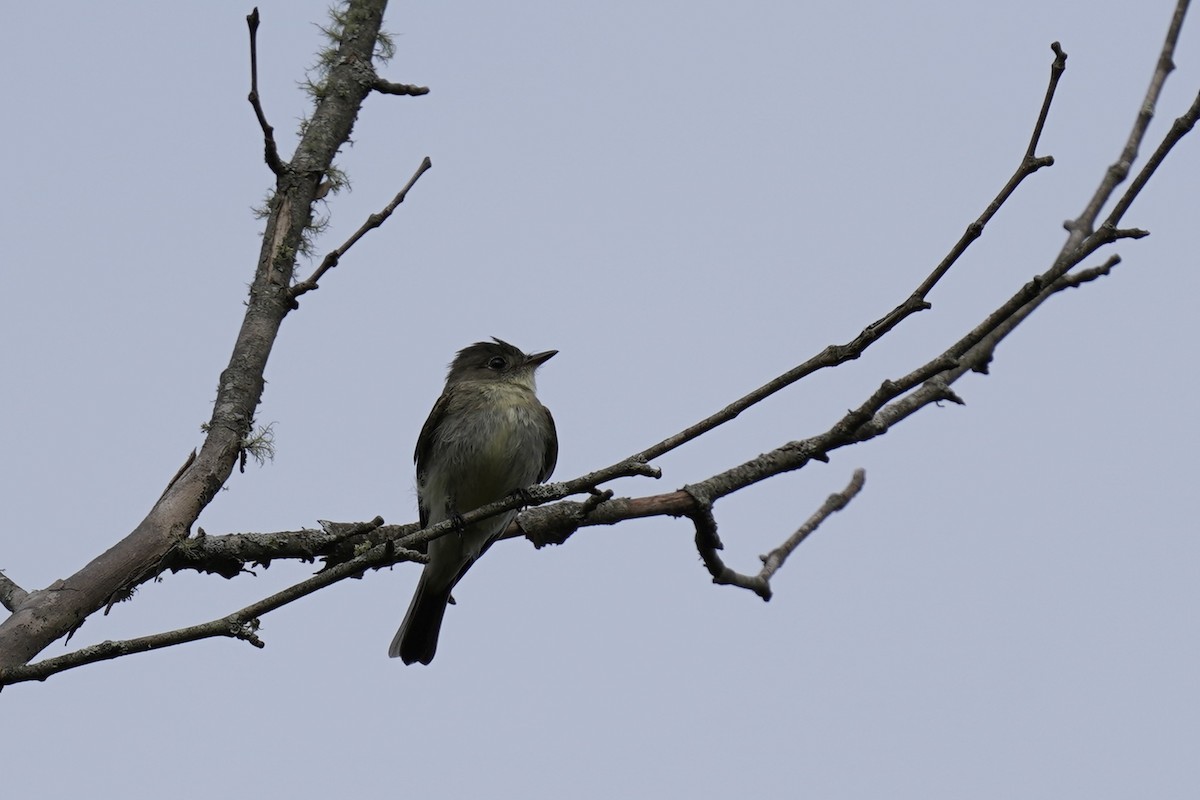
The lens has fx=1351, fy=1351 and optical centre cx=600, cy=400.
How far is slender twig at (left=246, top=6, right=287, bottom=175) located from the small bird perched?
219 cm

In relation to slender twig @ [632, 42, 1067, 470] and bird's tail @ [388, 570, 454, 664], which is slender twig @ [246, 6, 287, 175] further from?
bird's tail @ [388, 570, 454, 664]

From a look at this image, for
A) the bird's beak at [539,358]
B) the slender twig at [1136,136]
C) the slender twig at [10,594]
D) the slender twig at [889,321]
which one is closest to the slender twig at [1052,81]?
the slender twig at [889,321]

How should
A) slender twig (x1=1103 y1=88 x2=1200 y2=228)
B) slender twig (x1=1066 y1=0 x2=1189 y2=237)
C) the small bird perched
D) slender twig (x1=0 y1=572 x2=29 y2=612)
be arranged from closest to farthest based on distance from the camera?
slender twig (x1=1103 y1=88 x2=1200 y2=228)
slender twig (x1=0 y1=572 x2=29 y2=612)
slender twig (x1=1066 y1=0 x2=1189 y2=237)
the small bird perched

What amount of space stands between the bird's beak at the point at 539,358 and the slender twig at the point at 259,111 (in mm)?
2761

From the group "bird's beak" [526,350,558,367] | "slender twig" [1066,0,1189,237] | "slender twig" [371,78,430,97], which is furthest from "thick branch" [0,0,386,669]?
"slender twig" [1066,0,1189,237]

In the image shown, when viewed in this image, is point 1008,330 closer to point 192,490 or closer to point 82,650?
point 192,490

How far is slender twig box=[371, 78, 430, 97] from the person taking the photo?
19.6 ft

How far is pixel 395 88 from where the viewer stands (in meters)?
6.02

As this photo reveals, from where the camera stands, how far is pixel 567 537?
543cm

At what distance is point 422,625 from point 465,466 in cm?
100

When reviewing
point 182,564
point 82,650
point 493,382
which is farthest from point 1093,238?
point 493,382

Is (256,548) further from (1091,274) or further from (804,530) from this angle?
(1091,274)

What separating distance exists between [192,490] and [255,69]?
1.41 meters

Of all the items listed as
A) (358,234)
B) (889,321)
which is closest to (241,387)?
(358,234)
